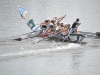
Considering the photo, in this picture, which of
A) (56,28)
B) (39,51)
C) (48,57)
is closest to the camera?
(48,57)

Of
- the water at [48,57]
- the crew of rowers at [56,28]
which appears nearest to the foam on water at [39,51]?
the water at [48,57]

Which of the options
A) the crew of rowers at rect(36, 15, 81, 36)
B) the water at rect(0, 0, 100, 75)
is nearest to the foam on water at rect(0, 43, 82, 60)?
the water at rect(0, 0, 100, 75)

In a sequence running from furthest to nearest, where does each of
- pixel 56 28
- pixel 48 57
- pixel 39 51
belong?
1. pixel 56 28
2. pixel 39 51
3. pixel 48 57

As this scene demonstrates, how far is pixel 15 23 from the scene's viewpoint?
37594mm

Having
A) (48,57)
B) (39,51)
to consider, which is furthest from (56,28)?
(48,57)

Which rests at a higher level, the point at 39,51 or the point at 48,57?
the point at 39,51

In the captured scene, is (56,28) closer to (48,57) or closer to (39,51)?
(39,51)

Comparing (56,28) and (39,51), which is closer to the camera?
(39,51)

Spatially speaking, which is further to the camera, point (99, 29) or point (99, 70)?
point (99, 29)

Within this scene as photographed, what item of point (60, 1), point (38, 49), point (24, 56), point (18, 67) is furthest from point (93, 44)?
point (60, 1)

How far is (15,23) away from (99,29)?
811 centimetres

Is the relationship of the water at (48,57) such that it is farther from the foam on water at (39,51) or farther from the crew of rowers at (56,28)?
the crew of rowers at (56,28)

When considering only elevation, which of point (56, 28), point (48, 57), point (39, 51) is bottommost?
point (48, 57)

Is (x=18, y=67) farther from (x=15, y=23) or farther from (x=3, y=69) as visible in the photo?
(x=15, y=23)
